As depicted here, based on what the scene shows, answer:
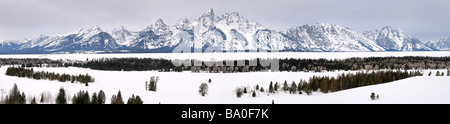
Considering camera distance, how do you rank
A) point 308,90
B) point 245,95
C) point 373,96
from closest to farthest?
point 373,96
point 308,90
point 245,95

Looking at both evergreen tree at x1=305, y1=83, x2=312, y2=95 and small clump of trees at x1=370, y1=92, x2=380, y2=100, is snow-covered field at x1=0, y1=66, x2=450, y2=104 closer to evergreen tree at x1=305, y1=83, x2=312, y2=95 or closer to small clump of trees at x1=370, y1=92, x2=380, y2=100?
small clump of trees at x1=370, y1=92, x2=380, y2=100

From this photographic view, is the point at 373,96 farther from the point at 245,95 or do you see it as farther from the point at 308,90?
the point at 245,95

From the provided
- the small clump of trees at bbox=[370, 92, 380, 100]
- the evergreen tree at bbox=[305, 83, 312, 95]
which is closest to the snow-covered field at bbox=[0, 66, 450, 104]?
the small clump of trees at bbox=[370, 92, 380, 100]

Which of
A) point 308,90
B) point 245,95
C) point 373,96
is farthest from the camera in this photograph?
point 245,95

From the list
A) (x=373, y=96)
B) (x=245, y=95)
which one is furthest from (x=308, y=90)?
(x=373, y=96)

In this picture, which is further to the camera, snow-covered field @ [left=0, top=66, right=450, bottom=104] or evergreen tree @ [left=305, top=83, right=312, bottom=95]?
evergreen tree @ [left=305, top=83, right=312, bottom=95]

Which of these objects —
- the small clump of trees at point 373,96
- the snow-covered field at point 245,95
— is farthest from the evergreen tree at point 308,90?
the small clump of trees at point 373,96

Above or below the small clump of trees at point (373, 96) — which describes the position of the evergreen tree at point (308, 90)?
below

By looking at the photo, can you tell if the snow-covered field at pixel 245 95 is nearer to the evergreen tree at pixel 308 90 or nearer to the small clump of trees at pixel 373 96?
the small clump of trees at pixel 373 96

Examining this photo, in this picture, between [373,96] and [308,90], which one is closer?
[373,96]

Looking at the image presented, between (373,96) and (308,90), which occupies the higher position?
(373,96)

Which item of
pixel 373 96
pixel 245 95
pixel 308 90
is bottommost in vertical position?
pixel 245 95
